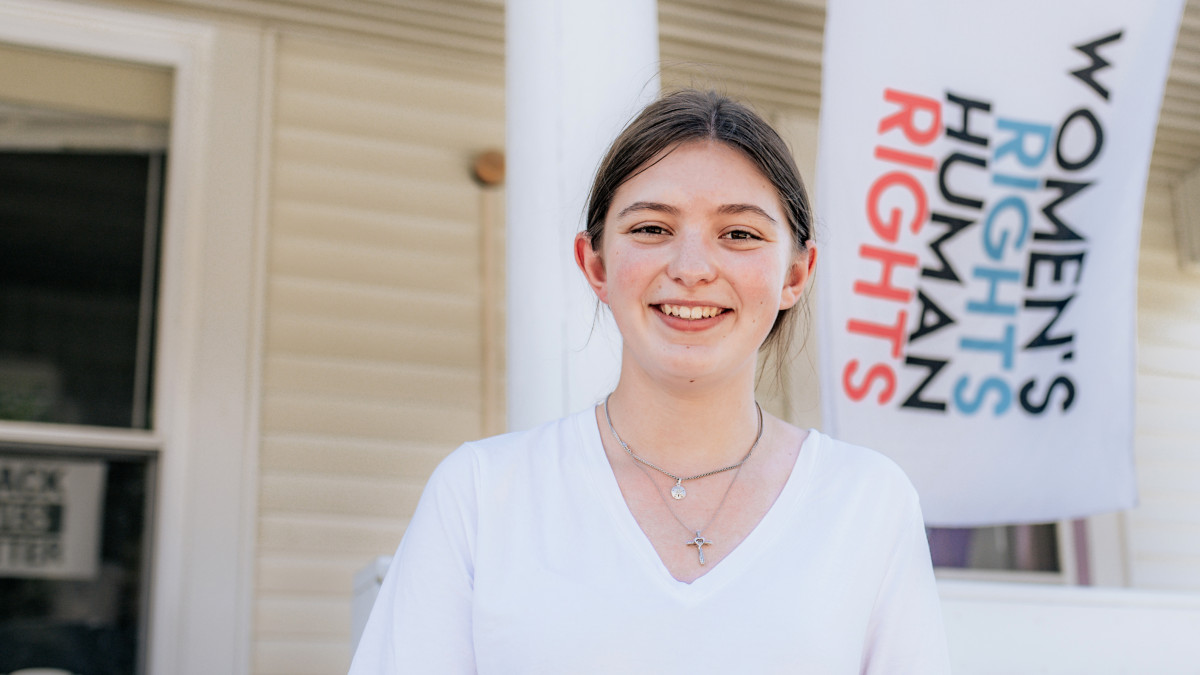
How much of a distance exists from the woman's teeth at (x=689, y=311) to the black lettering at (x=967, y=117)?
170 cm

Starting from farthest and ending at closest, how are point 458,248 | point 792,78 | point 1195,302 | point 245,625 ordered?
1. point 1195,302
2. point 792,78
3. point 458,248
4. point 245,625

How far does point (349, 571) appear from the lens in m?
3.60

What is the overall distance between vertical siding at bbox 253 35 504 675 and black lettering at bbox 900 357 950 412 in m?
1.70

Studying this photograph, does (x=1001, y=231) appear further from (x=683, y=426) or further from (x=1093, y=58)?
(x=683, y=426)

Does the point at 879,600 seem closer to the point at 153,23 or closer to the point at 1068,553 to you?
the point at 153,23

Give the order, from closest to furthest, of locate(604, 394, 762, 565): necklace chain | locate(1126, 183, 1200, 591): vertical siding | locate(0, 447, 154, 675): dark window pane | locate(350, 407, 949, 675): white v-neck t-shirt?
locate(350, 407, 949, 675): white v-neck t-shirt
locate(604, 394, 762, 565): necklace chain
locate(0, 447, 154, 675): dark window pane
locate(1126, 183, 1200, 591): vertical siding

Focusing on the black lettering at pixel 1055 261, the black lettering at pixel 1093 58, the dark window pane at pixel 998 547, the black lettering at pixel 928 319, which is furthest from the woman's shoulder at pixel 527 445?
the dark window pane at pixel 998 547

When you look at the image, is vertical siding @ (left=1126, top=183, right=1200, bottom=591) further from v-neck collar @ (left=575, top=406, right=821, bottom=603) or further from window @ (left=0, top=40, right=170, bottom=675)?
v-neck collar @ (left=575, top=406, right=821, bottom=603)

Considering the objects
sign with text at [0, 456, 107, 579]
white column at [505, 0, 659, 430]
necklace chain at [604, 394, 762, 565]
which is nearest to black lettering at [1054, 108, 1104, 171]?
white column at [505, 0, 659, 430]

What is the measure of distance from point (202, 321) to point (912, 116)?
2172mm

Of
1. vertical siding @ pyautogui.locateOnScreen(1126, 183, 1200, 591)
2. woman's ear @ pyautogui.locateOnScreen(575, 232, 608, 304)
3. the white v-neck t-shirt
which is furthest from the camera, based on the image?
vertical siding @ pyautogui.locateOnScreen(1126, 183, 1200, 591)

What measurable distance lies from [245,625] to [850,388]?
77.8 inches

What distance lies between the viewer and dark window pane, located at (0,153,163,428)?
3.39m

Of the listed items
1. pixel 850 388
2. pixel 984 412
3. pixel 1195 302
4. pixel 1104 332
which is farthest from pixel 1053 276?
pixel 1195 302
